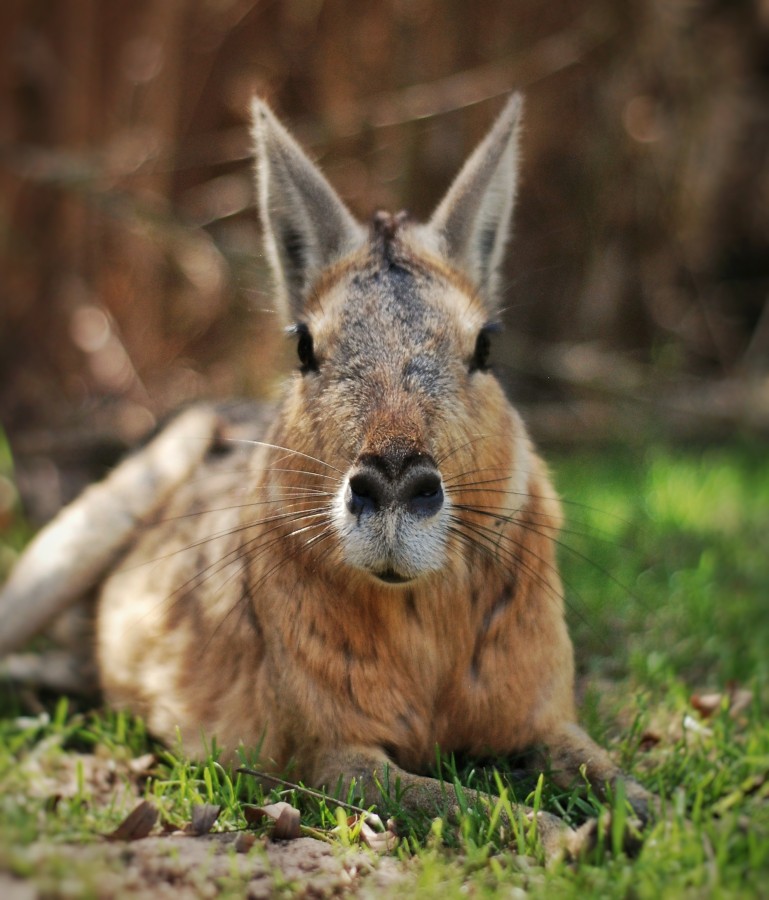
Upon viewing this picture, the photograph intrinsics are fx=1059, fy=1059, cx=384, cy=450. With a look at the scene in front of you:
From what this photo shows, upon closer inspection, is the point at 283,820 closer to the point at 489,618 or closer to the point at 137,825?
the point at 137,825

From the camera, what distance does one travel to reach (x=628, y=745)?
11.3 ft

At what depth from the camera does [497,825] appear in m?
2.81

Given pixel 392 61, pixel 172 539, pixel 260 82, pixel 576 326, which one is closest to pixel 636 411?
pixel 576 326

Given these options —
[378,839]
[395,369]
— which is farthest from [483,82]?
[378,839]

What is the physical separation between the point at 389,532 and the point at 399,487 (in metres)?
0.12

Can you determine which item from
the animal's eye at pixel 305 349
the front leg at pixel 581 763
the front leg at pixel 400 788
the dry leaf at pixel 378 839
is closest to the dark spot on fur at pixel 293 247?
the animal's eye at pixel 305 349

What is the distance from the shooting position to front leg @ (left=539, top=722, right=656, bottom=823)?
3027 mm

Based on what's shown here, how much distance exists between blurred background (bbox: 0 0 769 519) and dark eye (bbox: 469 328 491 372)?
377 cm

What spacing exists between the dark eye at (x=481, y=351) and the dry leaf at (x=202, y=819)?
1517 mm

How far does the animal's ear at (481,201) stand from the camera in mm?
3682

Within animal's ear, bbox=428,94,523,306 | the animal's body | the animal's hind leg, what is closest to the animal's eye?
the animal's body

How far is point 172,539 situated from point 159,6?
4658mm

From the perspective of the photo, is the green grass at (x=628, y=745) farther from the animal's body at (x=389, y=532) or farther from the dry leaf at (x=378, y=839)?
the animal's body at (x=389, y=532)

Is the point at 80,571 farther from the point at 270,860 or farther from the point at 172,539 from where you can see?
the point at 270,860
